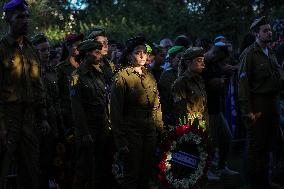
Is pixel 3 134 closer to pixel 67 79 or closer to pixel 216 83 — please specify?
pixel 67 79

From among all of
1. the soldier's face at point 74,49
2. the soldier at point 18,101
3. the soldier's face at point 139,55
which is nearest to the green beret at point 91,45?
the soldier's face at point 139,55

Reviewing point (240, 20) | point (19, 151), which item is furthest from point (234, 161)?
point (240, 20)

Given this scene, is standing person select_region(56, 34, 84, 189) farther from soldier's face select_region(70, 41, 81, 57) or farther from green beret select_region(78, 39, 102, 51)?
green beret select_region(78, 39, 102, 51)

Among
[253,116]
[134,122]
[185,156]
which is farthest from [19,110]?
[253,116]

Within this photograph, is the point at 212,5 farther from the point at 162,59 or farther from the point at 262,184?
the point at 262,184

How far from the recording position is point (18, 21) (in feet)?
21.6

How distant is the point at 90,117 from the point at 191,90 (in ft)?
4.74

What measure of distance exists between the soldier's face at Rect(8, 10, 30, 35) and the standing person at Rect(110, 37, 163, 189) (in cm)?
134

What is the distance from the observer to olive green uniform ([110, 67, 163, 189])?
7078 mm

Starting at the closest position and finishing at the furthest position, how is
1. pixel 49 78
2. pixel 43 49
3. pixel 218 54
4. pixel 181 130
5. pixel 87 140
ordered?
pixel 87 140 < pixel 181 130 < pixel 43 49 < pixel 49 78 < pixel 218 54

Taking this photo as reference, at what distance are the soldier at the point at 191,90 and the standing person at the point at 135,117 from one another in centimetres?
72

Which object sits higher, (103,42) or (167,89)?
(103,42)

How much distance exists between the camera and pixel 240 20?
83.1 feet

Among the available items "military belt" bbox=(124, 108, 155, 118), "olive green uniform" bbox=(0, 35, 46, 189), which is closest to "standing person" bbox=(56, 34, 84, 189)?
"military belt" bbox=(124, 108, 155, 118)
